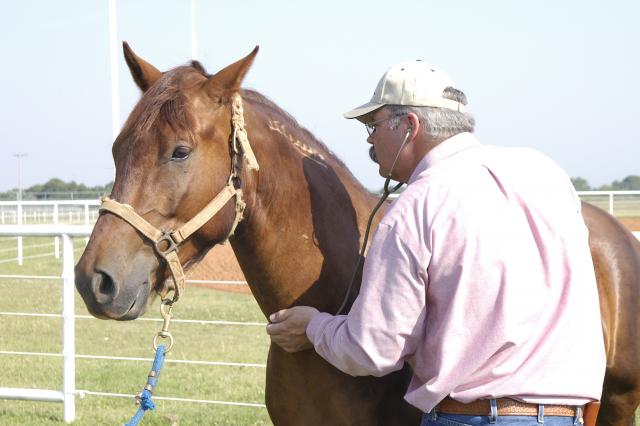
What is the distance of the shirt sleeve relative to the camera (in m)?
2.02

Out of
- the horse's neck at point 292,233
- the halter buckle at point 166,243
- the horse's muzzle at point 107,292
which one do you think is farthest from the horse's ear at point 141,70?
the horse's muzzle at point 107,292

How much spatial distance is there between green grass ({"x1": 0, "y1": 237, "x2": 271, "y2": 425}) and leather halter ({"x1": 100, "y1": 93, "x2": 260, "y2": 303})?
3.53 m

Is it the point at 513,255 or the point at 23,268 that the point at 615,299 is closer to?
the point at 513,255

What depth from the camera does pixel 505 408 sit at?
2031 millimetres

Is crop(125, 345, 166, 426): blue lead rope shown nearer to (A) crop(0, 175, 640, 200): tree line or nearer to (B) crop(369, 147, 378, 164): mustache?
(B) crop(369, 147, 378, 164): mustache

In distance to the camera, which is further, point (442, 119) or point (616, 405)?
point (616, 405)

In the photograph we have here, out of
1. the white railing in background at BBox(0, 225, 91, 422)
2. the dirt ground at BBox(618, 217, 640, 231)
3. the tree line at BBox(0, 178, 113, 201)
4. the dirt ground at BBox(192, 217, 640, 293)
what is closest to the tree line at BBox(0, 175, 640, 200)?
the tree line at BBox(0, 178, 113, 201)

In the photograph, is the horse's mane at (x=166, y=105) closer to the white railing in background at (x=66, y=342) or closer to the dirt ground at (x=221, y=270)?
the white railing in background at (x=66, y=342)

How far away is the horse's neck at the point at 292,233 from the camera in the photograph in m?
2.64

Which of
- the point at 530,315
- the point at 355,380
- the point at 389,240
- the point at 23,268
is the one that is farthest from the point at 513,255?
the point at 23,268

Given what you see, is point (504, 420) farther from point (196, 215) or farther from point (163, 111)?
point (163, 111)

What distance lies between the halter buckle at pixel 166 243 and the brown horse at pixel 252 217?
0.02 m

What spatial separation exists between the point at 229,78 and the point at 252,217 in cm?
47

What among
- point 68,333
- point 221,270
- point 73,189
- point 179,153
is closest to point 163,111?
point 179,153
